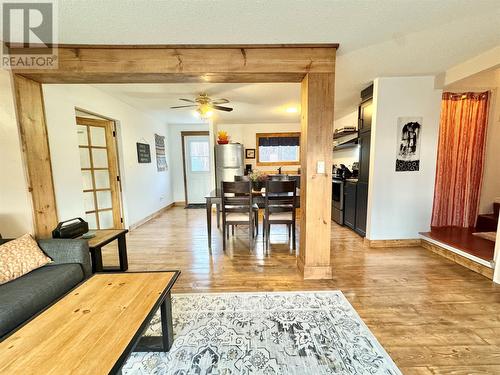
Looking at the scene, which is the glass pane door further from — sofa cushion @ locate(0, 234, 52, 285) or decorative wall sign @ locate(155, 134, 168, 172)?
sofa cushion @ locate(0, 234, 52, 285)

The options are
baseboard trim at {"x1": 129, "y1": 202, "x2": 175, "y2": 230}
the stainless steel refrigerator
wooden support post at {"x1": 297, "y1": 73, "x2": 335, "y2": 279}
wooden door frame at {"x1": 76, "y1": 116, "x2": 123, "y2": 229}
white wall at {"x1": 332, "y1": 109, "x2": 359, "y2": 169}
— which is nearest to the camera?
wooden support post at {"x1": 297, "y1": 73, "x2": 335, "y2": 279}

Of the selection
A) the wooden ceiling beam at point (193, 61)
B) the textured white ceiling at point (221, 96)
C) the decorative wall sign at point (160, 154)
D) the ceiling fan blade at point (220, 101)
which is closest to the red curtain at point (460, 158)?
the textured white ceiling at point (221, 96)

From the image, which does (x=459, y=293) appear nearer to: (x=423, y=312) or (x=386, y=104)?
(x=423, y=312)

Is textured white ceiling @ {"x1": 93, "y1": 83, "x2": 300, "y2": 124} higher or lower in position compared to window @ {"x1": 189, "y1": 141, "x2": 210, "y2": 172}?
higher

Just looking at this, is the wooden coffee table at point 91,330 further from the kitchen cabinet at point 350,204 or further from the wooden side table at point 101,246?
the kitchen cabinet at point 350,204

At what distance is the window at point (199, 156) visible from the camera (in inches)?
244

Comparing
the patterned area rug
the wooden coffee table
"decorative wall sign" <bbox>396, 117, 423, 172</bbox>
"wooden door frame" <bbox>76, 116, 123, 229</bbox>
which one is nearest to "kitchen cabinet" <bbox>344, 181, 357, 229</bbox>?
"decorative wall sign" <bbox>396, 117, 423, 172</bbox>

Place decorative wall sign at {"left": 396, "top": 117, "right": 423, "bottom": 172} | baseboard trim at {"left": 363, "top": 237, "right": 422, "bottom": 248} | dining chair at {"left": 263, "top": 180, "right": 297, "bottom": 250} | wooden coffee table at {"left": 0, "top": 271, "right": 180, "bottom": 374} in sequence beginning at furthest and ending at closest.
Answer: baseboard trim at {"left": 363, "top": 237, "right": 422, "bottom": 248} → decorative wall sign at {"left": 396, "top": 117, "right": 423, "bottom": 172} → dining chair at {"left": 263, "top": 180, "right": 297, "bottom": 250} → wooden coffee table at {"left": 0, "top": 271, "right": 180, "bottom": 374}

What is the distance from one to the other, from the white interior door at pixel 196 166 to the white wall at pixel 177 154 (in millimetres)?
178

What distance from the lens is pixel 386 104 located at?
9.44 ft

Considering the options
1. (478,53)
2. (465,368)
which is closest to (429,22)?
(478,53)

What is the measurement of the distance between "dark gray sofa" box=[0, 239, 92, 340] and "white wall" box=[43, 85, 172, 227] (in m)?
1.07

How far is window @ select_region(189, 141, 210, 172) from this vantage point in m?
6.21

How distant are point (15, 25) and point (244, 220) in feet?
9.14
